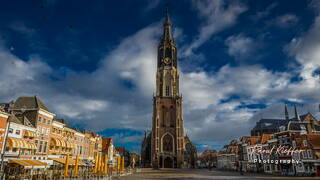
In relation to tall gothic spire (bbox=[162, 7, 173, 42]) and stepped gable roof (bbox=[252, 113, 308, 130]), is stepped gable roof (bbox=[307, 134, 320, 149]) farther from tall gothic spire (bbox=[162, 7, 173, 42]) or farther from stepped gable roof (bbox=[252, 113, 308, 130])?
tall gothic spire (bbox=[162, 7, 173, 42])

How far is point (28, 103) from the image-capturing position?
110 feet

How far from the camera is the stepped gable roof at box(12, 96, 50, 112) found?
32.8 m

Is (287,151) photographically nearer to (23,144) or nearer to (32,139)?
(32,139)

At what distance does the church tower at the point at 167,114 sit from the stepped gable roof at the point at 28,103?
4493 centimetres

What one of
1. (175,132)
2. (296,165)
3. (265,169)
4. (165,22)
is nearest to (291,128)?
(296,165)

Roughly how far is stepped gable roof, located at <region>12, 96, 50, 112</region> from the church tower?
4493cm

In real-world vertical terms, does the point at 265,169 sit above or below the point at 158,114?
below

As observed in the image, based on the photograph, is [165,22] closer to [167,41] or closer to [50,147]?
[167,41]

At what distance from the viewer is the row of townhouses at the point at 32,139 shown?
25109mm

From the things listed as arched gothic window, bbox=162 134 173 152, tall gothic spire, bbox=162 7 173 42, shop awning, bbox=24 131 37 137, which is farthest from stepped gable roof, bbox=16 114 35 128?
tall gothic spire, bbox=162 7 173 42

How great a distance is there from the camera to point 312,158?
39969 millimetres

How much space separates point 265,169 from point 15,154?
160 ft

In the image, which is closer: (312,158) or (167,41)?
(312,158)

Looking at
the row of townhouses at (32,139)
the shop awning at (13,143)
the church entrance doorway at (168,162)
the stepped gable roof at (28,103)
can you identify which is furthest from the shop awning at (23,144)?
the church entrance doorway at (168,162)
